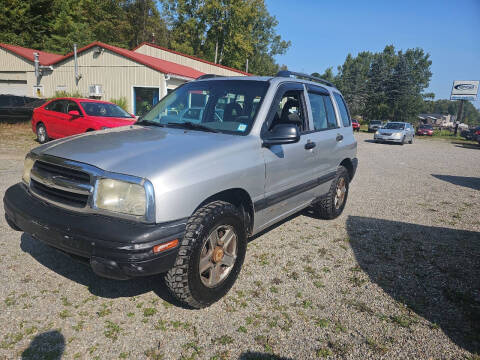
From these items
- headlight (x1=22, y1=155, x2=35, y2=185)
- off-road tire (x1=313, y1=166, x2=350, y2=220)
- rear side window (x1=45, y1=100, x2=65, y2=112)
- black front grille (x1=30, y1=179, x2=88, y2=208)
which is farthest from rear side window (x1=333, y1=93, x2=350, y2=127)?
rear side window (x1=45, y1=100, x2=65, y2=112)

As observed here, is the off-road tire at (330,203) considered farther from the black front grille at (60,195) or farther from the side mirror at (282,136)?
the black front grille at (60,195)

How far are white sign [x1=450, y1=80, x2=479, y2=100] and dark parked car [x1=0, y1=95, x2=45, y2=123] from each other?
48189 millimetres

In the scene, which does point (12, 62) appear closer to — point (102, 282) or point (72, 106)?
point (72, 106)

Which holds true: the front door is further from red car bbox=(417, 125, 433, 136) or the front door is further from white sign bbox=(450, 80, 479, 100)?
white sign bbox=(450, 80, 479, 100)

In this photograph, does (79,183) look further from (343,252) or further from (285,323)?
(343,252)

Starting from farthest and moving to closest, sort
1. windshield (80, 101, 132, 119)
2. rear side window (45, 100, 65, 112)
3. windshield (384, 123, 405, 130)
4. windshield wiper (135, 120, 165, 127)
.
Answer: windshield (384, 123, 405, 130)
rear side window (45, 100, 65, 112)
windshield (80, 101, 132, 119)
windshield wiper (135, 120, 165, 127)

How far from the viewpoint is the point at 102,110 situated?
10742mm

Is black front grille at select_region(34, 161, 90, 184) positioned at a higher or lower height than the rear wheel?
higher

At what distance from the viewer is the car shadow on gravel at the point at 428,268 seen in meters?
2.73

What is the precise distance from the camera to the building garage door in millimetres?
23172

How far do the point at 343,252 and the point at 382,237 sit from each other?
89 cm

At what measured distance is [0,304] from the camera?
8.56 feet

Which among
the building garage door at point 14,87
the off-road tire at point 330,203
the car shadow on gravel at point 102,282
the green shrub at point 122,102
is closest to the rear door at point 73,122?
the car shadow on gravel at point 102,282

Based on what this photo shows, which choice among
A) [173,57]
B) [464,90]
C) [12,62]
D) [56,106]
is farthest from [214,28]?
[56,106]
